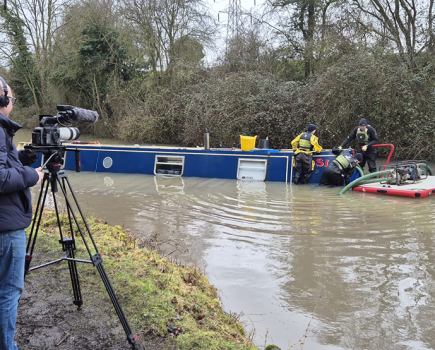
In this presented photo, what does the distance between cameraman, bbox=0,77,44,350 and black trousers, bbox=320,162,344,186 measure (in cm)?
824

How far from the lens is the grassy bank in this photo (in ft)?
9.30

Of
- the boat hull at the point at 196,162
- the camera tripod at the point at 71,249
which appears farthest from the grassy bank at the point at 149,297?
the boat hull at the point at 196,162

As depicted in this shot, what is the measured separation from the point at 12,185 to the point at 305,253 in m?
3.99

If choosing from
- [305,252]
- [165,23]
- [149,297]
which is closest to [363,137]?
[305,252]

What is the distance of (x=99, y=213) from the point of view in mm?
7621

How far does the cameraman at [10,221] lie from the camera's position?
217 centimetres

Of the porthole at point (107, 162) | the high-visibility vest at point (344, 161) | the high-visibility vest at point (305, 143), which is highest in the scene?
the high-visibility vest at point (305, 143)

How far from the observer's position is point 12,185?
7.02 ft

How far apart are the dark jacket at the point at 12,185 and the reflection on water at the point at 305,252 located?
2.16 m

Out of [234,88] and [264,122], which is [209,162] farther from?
[234,88]

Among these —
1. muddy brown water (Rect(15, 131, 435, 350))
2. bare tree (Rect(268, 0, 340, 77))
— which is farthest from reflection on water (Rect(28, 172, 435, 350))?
bare tree (Rect(268, 0, 340, 77))

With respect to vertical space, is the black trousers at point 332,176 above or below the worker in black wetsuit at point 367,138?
below

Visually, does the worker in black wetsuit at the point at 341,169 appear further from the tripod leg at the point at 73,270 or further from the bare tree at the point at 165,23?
the bare tree at the point at 165,23

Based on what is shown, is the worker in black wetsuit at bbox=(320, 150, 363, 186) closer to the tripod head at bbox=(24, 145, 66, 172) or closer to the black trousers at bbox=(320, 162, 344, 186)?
the black trousers at bbox=(320, 162, 344, 186)
